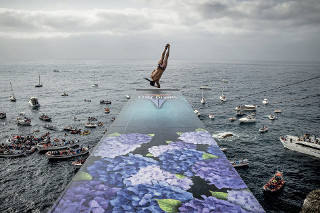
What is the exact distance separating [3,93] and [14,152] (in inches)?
4290

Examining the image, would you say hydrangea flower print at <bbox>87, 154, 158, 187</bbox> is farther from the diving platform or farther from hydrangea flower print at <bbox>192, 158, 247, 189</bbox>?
hydrangea flower print at <bbox>192, 158, 247, 189</bbox>

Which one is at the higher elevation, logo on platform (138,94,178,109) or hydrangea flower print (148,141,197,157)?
logo on platform (138,94,178,109)

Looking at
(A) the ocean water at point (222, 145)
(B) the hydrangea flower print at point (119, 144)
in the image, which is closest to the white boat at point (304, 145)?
(A) the ocean water at point (222, 145)

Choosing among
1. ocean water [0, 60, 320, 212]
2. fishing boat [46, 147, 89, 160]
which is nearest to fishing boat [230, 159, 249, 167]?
ocean water [0, 60, 320, 212]

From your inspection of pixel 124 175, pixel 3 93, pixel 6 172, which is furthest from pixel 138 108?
pixel 3 93

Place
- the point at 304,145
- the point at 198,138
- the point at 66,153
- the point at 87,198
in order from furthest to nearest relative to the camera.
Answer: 1. the point at 304,145
2. the point at 66,153
3. the point at 198,138
4. the point at 87,198

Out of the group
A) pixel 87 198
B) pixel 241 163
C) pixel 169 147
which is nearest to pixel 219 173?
pixel 169 147

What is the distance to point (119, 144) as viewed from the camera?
1894 cm

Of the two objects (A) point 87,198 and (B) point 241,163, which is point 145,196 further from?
(B) point 241,163

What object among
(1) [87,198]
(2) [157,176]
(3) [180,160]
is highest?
(3) [180,160]

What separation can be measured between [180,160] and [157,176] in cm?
284

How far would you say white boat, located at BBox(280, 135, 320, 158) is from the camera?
2219 inches

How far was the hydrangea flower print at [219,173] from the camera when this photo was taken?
1352 cm

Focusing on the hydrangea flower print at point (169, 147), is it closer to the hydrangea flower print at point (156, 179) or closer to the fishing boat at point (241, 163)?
the hydrangea flower print at point (156, 179)
